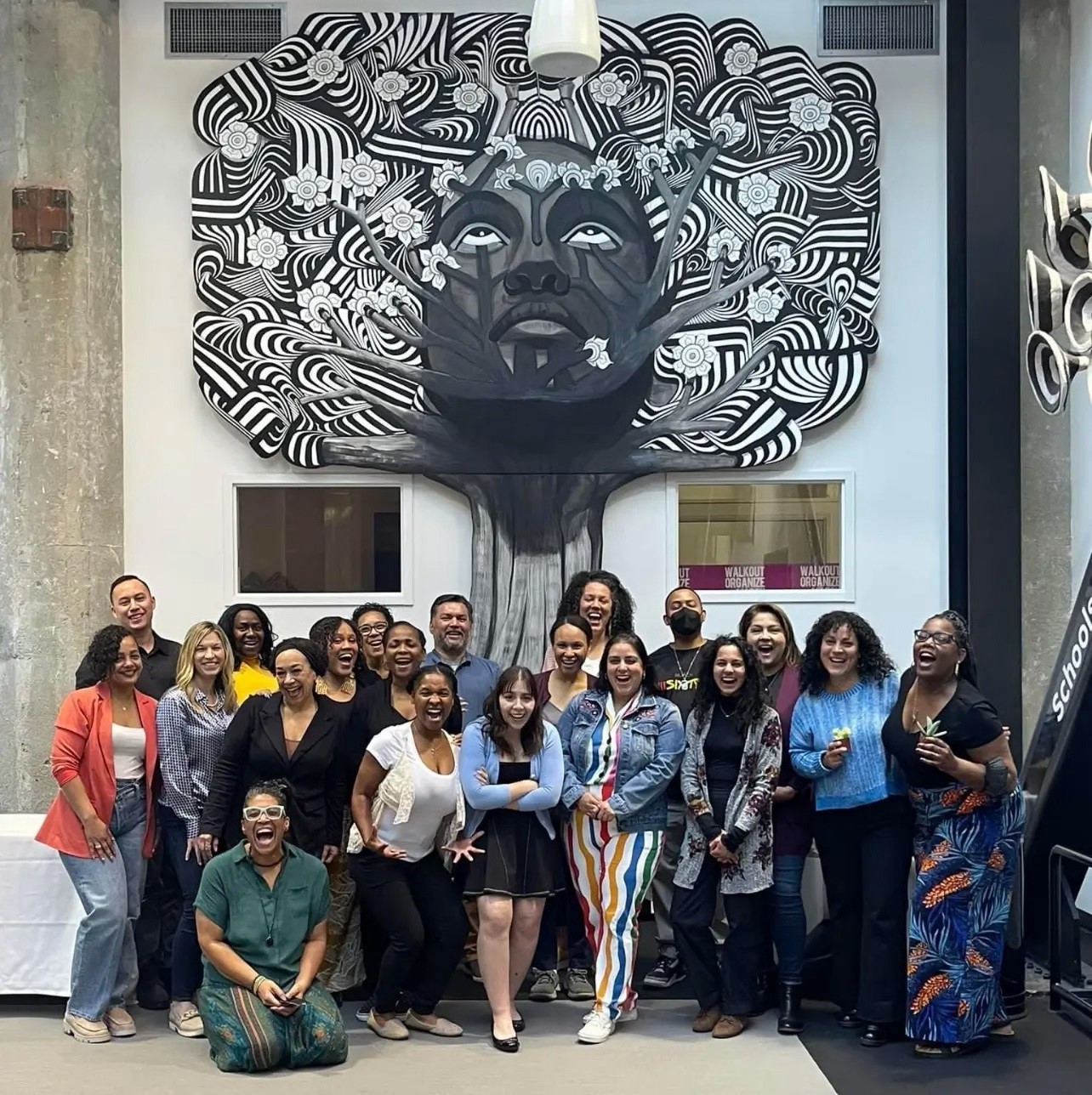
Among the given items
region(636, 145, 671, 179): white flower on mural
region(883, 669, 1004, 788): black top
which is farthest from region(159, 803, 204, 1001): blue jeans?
region(636, 145, 671, 179): white flower on mural

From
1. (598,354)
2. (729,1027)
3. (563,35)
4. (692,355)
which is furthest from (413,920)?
(692,355)

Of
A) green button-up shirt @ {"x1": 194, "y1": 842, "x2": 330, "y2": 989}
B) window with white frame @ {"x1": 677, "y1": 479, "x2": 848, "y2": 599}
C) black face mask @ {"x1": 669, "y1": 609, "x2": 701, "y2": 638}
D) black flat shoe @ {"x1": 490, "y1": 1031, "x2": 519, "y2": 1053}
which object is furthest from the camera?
→ window with white frame @ {"x1": 677, "y1": 479, "x2": 848, "y2": 599}

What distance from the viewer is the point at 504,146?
7258 mm

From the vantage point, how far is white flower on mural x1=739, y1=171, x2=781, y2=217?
7.29 metres

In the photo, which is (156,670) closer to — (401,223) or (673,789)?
(673,789)

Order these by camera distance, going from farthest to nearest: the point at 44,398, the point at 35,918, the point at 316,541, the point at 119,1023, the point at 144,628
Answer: the point at 316,541 < the point at 44,398 < the point at 144,628 < the point at 35,918 < the point at 119,1023

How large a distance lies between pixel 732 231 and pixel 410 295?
1.64 meters

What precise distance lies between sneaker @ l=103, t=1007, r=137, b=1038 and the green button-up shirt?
524 millimetres

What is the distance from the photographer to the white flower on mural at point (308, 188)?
7234 mm

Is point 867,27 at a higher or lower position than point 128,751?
higher

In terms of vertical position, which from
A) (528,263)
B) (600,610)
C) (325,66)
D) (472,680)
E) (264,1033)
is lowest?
(264,1033)

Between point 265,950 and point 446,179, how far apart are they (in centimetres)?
398

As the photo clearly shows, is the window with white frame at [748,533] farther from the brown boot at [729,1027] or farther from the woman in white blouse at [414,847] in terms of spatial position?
the brown boot at [729,1027]

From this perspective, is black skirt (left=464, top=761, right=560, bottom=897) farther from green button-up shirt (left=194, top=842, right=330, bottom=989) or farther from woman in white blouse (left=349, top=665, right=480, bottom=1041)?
green button-up shirt (left=194, top=842, right=330, bottom=989)
